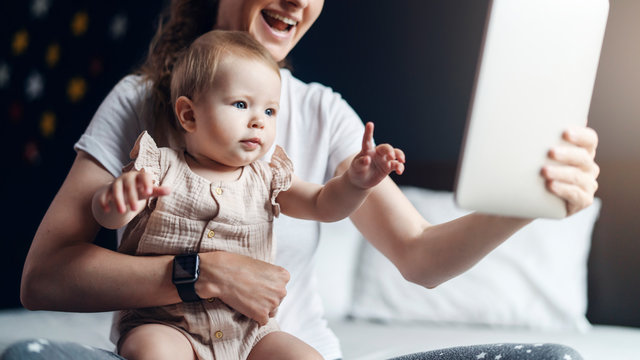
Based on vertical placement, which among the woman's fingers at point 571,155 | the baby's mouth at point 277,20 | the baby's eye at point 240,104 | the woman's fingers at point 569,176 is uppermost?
the baby's mouth at point 277,20

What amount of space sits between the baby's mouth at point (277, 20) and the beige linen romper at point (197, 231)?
0.34 m

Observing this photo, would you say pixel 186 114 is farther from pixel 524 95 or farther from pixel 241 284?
pixel 524 95

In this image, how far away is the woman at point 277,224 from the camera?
2.57 feet

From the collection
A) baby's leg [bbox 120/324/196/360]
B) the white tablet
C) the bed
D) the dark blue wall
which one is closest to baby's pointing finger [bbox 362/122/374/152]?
the white tablet

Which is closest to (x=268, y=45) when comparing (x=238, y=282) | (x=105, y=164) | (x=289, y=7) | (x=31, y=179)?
(x=289, y=7)

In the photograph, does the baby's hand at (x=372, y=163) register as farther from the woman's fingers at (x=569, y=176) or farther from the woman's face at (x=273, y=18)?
the woman's face at (x=273, y=18)

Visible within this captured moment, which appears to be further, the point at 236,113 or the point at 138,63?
the point at 138,63

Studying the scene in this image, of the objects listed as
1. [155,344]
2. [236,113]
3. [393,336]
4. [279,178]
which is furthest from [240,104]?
[393,336]

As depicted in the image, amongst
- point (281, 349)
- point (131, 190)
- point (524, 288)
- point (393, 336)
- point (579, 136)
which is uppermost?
point (579, 136)

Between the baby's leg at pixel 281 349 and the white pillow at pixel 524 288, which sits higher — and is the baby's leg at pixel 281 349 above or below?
above

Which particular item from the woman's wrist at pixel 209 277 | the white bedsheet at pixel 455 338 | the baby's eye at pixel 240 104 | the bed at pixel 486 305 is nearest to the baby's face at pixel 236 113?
the baby's eye at pixel 240 104

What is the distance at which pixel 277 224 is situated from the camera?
106 centimetres

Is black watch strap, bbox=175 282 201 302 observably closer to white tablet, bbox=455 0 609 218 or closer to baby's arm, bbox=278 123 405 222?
baby's arm, bbox=278 123 405 222

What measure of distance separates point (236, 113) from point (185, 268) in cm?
22
